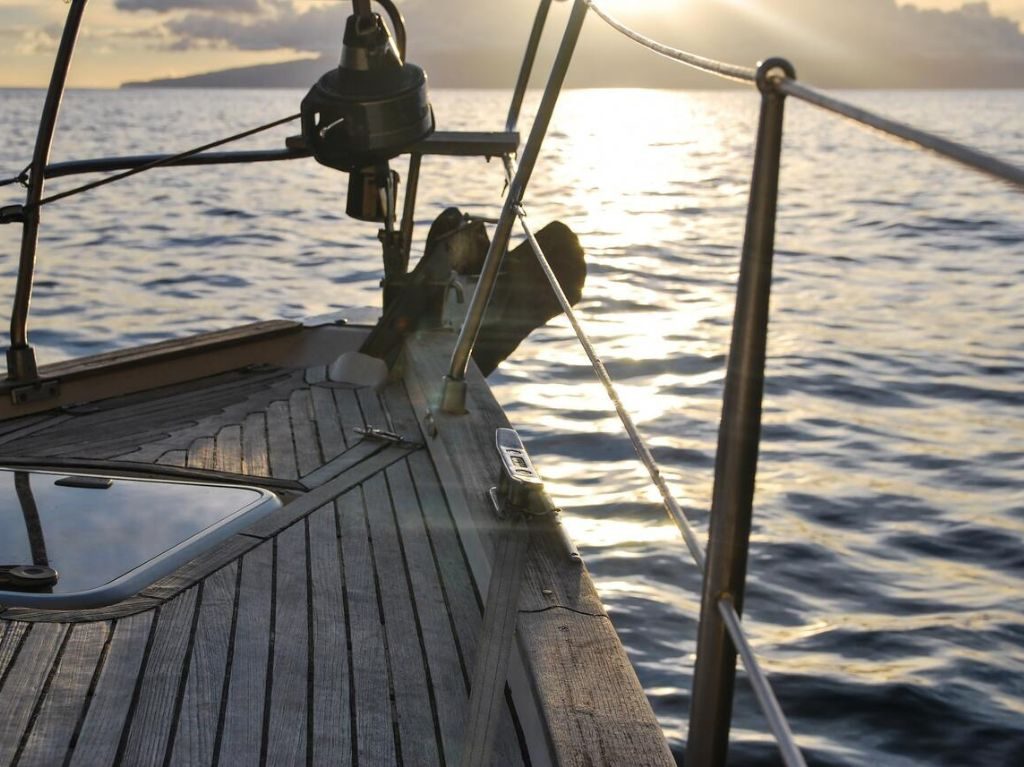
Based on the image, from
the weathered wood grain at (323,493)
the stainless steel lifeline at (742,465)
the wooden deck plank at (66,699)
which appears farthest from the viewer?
the weathered wood grain at (323,493)

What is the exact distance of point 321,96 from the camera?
3.36m

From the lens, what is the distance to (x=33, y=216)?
12.1 ft

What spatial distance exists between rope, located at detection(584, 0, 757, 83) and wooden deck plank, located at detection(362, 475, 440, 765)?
1.11 meters

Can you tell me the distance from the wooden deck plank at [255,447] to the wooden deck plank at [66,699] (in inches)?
38.1

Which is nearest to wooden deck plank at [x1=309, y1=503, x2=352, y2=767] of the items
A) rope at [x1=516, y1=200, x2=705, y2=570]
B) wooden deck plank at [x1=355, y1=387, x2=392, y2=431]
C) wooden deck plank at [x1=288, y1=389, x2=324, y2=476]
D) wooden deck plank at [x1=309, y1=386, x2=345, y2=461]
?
wooden deck plank at [x1=288, y1=389, x2=324, y2=476]

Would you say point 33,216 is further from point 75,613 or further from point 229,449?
point 75,613

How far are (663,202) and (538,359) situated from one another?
1444 centimetres

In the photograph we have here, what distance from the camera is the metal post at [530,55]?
11.7 ft

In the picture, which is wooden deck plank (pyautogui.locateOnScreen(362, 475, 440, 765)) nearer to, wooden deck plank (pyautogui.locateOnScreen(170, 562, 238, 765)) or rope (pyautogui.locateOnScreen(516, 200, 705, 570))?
wooden deck plank (pyautogui.locateOnScreen(170, 562, 238, 765))

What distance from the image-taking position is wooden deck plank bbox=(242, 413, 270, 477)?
3.23m

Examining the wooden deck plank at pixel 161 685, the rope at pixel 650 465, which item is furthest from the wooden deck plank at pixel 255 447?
the rope at pixel 650 465

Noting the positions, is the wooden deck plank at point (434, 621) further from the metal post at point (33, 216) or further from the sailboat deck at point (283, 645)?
the metal post at point (33, 216)

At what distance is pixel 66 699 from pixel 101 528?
702mm

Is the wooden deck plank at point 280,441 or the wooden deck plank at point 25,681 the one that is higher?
the wooden deck plank at point 280,441
